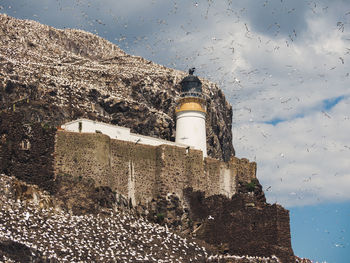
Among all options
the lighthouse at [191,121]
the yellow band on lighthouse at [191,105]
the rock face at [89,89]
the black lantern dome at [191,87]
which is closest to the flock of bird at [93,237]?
the lighthouse at [191,121]

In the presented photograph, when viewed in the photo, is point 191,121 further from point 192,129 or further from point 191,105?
point 191,105

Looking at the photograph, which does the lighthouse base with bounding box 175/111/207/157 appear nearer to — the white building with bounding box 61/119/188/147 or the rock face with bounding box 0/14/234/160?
the rock face with bounding box 0/14/234/160

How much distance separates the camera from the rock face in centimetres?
5537

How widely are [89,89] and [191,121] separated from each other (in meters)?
10.1

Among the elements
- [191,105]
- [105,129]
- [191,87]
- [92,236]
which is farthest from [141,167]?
[191,87]

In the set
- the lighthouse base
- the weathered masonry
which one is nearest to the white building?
the weathered masonry

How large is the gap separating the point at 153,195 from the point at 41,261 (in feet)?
57.1

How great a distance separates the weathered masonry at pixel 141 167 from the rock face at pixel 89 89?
7081 millimetres

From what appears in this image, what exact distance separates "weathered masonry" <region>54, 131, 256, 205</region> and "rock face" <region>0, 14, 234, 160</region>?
23.2ft

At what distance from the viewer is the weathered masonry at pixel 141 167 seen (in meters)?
45.1

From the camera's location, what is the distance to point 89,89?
60.6m

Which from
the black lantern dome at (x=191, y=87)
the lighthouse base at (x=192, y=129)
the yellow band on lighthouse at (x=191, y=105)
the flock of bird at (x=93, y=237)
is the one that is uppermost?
the black lantern dome at (x=191, y=87)

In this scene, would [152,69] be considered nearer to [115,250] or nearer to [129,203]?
[129,203]

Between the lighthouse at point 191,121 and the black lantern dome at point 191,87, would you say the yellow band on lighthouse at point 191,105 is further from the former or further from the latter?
the black lantern dome at point 191,87
